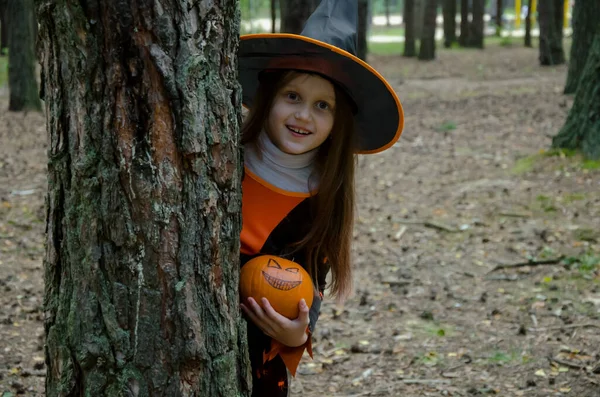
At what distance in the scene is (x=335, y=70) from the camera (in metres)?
2.80

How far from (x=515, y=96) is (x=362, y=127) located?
12.8m

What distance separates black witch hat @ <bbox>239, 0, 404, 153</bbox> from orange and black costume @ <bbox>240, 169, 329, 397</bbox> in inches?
15.6

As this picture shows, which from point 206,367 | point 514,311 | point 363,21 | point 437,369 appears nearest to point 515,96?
point 363,21

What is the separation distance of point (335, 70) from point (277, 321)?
941 millimetres

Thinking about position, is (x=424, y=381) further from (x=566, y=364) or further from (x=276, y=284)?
(x=276, y=284)

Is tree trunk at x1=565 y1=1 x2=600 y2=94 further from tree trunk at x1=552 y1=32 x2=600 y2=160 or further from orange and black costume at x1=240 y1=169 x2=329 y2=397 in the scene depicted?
orange and black costume at x1=240 y1=169 x2=329 y2=397

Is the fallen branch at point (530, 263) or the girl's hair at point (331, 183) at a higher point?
the girl's hair at point (331, 183)

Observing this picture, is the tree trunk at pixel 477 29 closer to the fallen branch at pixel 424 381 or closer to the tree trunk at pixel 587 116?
the tree trunk at pixel 587 116

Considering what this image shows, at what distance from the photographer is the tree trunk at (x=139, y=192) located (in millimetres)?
1969

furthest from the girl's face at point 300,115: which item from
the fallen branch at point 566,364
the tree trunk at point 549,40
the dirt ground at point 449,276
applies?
the tree trunk at point 549,40

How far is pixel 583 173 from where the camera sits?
26.5 feet

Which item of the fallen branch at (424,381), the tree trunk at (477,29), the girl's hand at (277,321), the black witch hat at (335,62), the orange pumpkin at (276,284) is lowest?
the tree trunk at (477,29)

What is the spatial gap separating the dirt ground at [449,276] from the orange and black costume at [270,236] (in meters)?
1.12

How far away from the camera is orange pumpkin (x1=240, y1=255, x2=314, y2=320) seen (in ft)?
8.67
